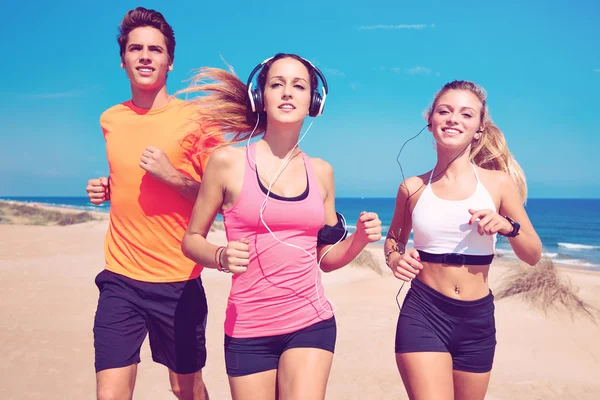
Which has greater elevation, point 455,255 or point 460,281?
point 455,255

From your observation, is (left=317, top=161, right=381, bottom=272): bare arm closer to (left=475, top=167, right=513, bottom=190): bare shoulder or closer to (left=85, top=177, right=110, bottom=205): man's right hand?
(left=475, top=167, right=513, bottom=190): bare shoulder

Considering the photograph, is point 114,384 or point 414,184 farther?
point 414,184

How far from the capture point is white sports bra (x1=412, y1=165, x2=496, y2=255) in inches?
120

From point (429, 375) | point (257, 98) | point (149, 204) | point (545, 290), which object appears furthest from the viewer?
point (545, 290)

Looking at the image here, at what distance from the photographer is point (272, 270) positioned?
8.70ft

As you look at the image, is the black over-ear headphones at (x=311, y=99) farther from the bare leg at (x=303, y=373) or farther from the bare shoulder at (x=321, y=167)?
the bare leg at (x=303, y=373)

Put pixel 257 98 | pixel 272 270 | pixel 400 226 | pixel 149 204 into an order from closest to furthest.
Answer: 1. pixel 272 270
2. pixel 257 98
3. pixel 149 204
4. pixel 400 226

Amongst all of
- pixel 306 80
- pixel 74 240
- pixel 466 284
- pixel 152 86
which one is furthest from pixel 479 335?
pixel 74 240

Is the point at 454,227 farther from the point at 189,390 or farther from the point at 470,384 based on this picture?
the point at 189,390

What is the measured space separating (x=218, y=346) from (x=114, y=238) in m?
3.83

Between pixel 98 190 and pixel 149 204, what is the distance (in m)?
0.40

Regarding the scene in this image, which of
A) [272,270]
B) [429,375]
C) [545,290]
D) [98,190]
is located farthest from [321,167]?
[545,290]

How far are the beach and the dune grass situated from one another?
0.47 feet

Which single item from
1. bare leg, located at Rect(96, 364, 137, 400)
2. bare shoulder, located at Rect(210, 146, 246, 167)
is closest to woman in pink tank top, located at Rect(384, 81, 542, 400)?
bare shoulder, located at Rect(210, 146, 246, 167)
